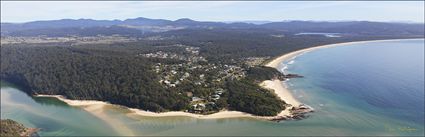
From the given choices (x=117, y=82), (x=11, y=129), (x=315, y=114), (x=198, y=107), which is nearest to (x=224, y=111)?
(x=198, y=107)

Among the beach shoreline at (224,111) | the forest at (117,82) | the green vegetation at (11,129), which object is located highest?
the forest at (117,82)

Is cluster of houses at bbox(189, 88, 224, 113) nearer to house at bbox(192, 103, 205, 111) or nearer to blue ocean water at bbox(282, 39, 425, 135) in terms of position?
house at bbox(192, 103, 205, 111)

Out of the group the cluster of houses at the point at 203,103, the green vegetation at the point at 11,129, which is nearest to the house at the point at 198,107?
the cluster of houses at the point at 203,103

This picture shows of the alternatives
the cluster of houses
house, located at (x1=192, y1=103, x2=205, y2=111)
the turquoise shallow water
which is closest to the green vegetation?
the turquoise shallow water

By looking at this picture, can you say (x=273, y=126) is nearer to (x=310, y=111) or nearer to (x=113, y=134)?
(x=310, y=111)

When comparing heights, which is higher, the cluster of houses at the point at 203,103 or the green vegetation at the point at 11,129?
the cluster of houses at the point at 203,103

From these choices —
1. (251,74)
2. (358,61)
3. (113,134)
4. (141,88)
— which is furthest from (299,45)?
(113,134)

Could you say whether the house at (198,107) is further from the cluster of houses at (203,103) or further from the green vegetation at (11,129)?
the green vegetation at (11,129)
